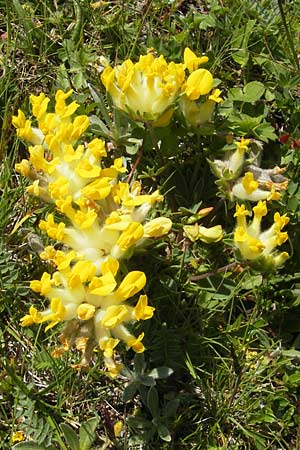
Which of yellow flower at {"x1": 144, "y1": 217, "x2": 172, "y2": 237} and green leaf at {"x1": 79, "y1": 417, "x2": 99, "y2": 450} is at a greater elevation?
yellow flower at {"x1": 144, "y1": 217, "x2": 172, "y2": 237}

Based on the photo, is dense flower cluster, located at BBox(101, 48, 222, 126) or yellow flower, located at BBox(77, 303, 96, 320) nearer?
yellow flower, located at BBox(77, 303, 96, 320)

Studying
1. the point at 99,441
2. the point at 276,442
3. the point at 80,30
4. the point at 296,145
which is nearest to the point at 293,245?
the point at 296,145

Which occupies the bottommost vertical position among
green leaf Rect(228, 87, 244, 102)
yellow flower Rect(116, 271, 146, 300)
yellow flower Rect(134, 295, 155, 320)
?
yellow flower Rect(134, 295, 155, 320)

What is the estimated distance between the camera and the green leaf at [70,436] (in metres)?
2.47

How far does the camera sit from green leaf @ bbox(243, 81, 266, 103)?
2912 mm

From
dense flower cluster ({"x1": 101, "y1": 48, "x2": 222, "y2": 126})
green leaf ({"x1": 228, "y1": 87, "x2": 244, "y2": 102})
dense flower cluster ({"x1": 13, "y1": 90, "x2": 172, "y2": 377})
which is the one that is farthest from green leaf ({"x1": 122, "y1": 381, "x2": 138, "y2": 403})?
green leaf ({"x1": 228, "y1": 87, "x2": 244, "y2": 102})

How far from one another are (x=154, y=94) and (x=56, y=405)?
1153mm

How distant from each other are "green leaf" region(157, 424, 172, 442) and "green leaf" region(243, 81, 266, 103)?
129cm

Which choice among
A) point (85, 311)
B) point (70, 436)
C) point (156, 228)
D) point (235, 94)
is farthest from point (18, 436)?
point (235, 94)

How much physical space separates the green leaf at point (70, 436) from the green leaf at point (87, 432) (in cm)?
2

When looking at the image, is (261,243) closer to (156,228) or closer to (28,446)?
(156,228)

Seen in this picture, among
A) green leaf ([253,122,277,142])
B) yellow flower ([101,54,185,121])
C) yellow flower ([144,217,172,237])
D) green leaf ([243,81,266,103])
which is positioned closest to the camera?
yellow flower ([144,217,172,237])

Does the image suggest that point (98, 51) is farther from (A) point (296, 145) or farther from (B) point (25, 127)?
(A) point (296, 145)

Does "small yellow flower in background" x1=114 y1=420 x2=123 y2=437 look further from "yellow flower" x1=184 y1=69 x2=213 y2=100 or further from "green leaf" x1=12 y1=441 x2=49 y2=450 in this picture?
"yellow flower" x1=184 y1=69 x2=213 y2=100
